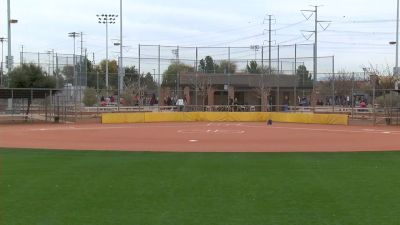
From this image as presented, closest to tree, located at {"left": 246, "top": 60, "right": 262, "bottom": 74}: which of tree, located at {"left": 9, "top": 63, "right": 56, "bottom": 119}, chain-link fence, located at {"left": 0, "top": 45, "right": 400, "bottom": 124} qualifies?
chain-link fence, located at {"left": 0, "top": 45, "right": 400, "bottom": 124}

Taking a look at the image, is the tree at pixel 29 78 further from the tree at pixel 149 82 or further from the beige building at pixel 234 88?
the beige building at pixel 234 88

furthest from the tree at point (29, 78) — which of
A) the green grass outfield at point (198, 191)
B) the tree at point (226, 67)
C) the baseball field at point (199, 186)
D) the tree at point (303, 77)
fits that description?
the green grass outfield at point (198, 191)

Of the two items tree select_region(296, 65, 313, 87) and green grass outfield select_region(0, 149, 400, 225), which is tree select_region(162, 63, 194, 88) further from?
green grass outfield select_region(0, 149, 400, 225)

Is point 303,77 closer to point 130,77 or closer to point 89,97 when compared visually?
point 130,77

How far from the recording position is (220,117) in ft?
140

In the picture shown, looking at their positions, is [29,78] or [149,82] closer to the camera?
[29,78]

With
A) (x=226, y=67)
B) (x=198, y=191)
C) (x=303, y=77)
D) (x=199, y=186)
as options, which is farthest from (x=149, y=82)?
(x=198, y=191)

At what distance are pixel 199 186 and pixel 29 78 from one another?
34846mm

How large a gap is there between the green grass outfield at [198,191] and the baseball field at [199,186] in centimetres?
2

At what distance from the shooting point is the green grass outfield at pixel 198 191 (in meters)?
7.46

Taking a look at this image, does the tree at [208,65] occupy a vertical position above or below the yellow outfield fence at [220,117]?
above

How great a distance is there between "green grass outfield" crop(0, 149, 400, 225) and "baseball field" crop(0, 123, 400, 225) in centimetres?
2

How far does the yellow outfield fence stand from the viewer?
38562 mm

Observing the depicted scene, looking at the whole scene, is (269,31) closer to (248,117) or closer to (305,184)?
(248,117)
